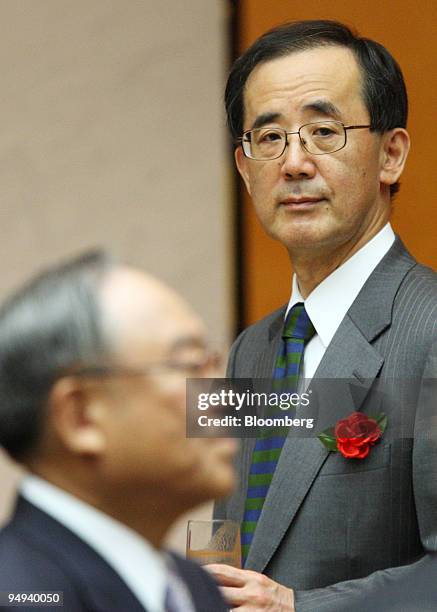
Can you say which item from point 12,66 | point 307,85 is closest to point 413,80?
point 12,66

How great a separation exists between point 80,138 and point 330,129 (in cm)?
175

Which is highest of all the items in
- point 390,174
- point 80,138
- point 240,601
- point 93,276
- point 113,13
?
point 113,13

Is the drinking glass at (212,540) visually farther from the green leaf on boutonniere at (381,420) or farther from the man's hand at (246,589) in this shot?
the green leaf on boutonniere at (381,420)

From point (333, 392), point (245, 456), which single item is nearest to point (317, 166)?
point (333, 392)

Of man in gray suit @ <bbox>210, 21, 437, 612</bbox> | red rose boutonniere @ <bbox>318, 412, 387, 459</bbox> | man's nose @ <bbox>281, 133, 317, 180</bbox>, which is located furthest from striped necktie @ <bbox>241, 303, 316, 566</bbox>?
man's nose @ <bbox>281, 133, 317, 180</bbox>

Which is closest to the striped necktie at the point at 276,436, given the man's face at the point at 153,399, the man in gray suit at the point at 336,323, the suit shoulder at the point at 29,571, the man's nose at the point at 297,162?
the man in gray suit at the point at 336,323

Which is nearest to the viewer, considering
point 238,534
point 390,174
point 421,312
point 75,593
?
point 75,593

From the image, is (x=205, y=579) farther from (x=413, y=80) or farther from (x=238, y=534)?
(x=413, y=80)

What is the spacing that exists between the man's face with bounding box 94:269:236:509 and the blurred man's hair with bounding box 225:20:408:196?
40.6 inches

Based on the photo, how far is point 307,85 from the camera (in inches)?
89.5

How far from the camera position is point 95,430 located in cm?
134

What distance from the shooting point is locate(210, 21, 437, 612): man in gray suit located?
2.07 metres

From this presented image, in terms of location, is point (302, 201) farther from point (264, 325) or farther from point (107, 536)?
point (107, 536)

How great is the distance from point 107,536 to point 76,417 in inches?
4.8
